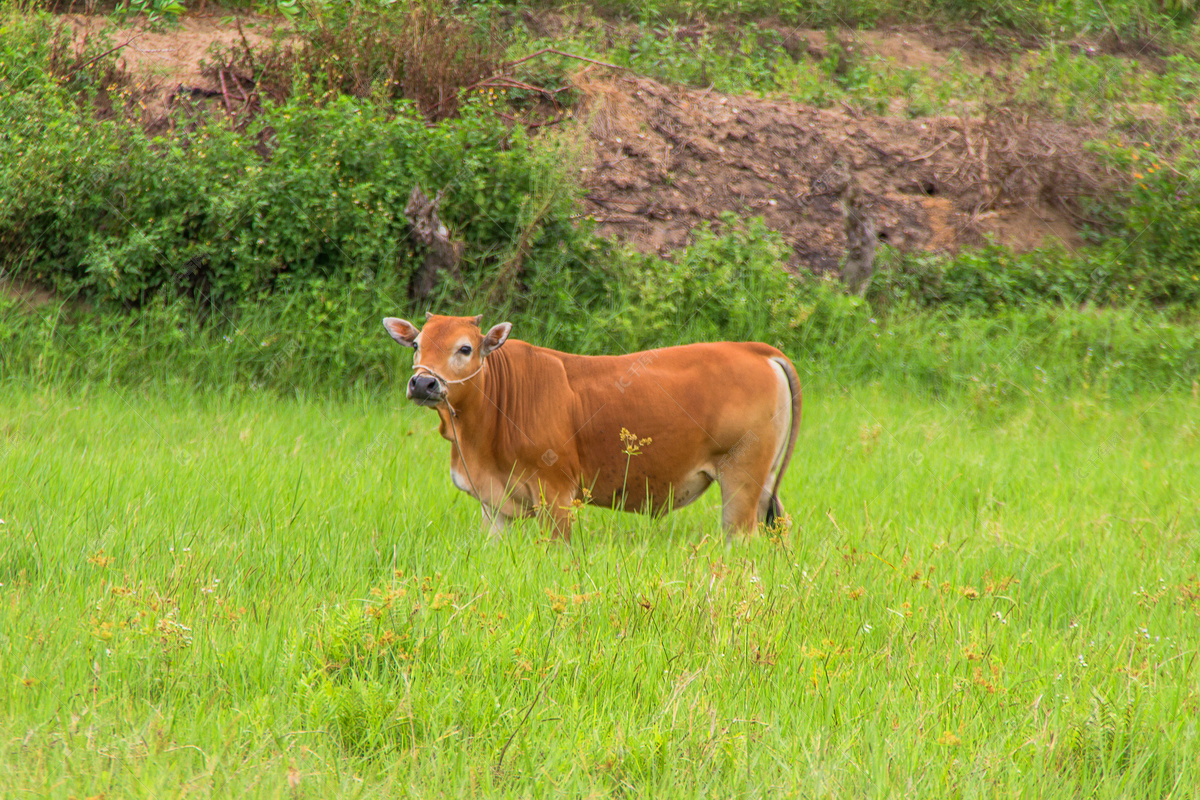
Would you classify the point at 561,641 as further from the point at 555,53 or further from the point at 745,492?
the point at 555,53

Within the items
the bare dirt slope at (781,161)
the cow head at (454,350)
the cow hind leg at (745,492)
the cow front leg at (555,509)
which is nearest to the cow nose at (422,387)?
the cow head at (454,350)

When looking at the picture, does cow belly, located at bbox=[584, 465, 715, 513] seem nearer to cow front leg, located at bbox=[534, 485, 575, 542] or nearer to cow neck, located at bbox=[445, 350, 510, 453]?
cow front leg, located at bbox=[534, 485, 575, 542]

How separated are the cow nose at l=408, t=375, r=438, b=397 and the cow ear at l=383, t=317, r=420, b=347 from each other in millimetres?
674

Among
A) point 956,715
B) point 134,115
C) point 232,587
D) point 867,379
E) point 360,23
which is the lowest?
point 867,379

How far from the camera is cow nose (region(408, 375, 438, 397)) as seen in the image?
5148 mm

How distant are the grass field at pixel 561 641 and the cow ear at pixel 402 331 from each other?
3.00 feet

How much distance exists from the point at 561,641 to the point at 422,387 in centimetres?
173

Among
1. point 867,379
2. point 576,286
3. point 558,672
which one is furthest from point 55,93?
point 558,672

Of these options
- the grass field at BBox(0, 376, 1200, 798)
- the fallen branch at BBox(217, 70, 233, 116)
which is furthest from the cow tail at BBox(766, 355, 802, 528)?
the fallen branch at BBox(217, 70, 233, 116)

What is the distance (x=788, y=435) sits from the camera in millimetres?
6137

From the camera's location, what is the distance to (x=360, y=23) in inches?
447

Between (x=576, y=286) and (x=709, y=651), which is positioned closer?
(x=709, y=651)

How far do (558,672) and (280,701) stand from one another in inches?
36.9

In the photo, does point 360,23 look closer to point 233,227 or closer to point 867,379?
point 233,227
